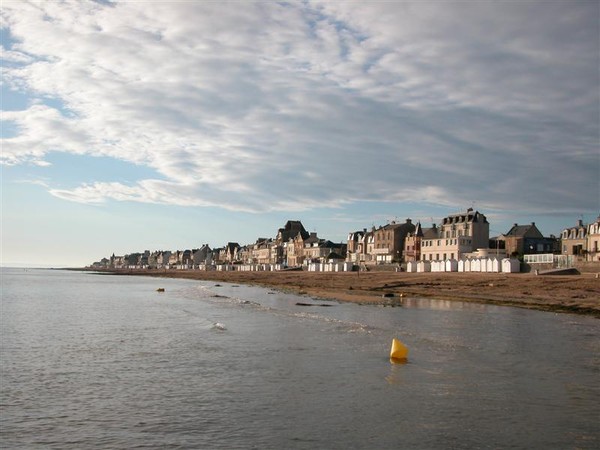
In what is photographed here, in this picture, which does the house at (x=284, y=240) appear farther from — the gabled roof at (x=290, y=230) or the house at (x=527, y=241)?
the house at (x=527, y=241)

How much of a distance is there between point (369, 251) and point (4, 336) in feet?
375

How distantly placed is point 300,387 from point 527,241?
97050 mm

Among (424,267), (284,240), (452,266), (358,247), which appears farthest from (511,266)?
(284,240)

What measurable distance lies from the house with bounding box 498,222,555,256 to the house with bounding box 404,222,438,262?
14203 mm

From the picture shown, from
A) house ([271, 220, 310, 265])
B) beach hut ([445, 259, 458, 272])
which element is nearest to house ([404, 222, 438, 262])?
beach hut ([445, 259, 458, 272])

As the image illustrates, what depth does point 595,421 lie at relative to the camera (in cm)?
1230

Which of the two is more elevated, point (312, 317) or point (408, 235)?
point (408, 235)

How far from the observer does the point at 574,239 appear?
9562cm

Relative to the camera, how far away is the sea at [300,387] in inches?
449

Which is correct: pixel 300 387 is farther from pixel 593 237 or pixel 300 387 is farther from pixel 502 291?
pixel 593 237

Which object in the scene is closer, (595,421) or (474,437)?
(474,437)

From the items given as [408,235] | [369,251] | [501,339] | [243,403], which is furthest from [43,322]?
[369,251]

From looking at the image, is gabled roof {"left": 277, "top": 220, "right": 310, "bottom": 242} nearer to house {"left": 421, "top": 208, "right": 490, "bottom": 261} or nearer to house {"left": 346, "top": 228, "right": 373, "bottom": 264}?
house {"left": 346, "top": 228, "right": 373, "bottom": 264}

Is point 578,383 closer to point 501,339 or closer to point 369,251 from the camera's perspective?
point 501,339
